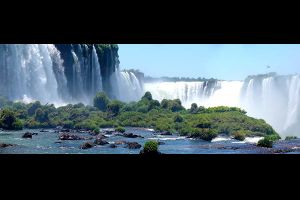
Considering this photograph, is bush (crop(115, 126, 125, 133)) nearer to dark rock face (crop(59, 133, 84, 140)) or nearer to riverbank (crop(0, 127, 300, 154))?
riverbank (crop(0, 127, 300, 154))

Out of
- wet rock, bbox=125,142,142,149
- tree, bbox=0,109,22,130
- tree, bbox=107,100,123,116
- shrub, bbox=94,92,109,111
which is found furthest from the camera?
shrub, bbox=94,92,109,111

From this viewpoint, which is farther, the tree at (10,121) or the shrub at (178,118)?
the shrub at (178,118)

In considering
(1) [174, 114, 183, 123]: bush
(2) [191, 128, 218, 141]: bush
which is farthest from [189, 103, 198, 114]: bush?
(2) [191, 128, 218, 141]: bush

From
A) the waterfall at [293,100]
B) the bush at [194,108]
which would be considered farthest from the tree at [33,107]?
the waterfall at [293,100]

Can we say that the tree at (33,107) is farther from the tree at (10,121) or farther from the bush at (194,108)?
the bush at (194,108)

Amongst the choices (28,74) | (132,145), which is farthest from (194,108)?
(28,74)

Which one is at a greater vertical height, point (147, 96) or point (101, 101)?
point (147, 96)

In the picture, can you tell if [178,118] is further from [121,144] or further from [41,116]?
[41,116]
